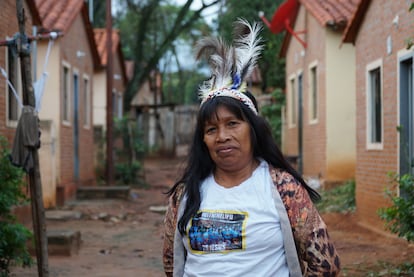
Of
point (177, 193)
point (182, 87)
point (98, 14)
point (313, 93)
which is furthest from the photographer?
point (182, 87)

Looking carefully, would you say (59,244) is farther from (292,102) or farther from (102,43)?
(102,43)

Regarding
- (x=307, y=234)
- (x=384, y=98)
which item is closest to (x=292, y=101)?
(x=384, y=98)

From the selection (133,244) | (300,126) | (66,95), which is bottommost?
(133,244)

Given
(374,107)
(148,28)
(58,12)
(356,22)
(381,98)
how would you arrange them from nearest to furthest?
(381,98) → (374,107) → (356,22) → (58,12) → (148,28)

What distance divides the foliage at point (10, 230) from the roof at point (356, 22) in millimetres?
6687

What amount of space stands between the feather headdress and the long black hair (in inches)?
2.8

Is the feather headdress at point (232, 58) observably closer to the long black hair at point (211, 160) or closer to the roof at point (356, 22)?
the long black hair at point (211, 160)

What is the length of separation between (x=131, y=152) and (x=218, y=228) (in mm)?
18309

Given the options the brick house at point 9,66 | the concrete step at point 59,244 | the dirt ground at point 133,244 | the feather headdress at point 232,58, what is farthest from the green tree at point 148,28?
the feather headdress at point 232,58

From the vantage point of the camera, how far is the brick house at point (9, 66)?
32.2 feet

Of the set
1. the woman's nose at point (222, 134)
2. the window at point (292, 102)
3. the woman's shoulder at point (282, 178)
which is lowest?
the woman's shoulder at point (282, 178)

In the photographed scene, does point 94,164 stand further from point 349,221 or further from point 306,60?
point 349,221

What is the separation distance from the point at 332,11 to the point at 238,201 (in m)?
13.1

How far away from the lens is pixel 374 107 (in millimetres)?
11102
